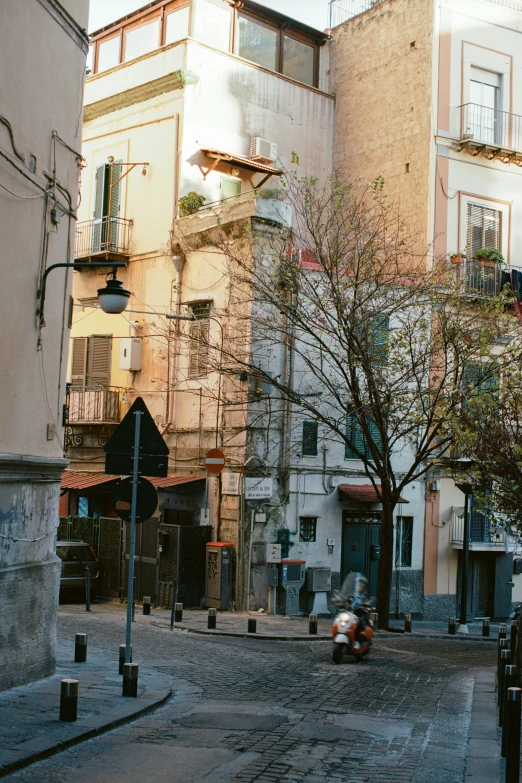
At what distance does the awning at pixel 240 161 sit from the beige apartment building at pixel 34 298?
512 inches

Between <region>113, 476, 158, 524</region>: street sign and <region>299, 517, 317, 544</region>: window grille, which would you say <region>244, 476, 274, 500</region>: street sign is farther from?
<region>113, 476, 158, 524</region>: street sign

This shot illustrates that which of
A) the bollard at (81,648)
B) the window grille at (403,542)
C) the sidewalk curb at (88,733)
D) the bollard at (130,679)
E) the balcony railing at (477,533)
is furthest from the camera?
the balcony railing at (477,533)

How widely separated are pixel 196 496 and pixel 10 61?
14.5 meters

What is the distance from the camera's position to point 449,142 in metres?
27.6

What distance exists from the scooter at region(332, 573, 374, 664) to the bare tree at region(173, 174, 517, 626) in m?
4.97

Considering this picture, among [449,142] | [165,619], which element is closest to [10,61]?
[165,619]

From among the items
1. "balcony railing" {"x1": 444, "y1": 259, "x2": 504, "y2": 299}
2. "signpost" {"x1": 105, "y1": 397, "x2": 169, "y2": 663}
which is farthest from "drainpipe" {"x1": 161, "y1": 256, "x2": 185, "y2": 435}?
"signpost" {"x1": 105, "y1": 397, "x2": 169, "y2": 663}

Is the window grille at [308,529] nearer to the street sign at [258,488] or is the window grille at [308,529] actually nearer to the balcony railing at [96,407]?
the street sign at [258,488]

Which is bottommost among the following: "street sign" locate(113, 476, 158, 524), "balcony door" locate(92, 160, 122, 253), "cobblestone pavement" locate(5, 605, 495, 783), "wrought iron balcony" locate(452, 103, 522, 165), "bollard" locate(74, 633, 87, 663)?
"cobblestone pavement" locate(5, 605, 495, 783)

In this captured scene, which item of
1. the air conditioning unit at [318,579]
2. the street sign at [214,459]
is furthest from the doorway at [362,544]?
the street sign at [214,459]

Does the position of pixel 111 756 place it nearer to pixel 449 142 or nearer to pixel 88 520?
pixel 88 520

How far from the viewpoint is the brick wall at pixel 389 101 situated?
90.5ft

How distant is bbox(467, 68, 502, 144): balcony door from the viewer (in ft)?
92.7

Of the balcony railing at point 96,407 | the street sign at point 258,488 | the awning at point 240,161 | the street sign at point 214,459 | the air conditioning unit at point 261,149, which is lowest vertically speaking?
the street sign at point 258,488
